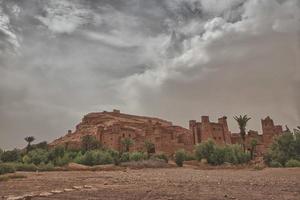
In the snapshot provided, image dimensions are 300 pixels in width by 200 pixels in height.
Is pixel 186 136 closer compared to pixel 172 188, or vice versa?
pixel 172 188

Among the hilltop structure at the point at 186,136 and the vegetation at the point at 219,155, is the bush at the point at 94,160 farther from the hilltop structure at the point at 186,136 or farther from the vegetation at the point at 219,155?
the hilltop structure at the point at 186,136

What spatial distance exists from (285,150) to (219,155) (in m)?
8.77

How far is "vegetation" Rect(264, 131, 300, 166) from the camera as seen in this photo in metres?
37.3

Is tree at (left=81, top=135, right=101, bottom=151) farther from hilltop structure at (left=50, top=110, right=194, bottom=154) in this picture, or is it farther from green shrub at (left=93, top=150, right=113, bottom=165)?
green shrub at (left=93, top=150, right=113, bottom=165)

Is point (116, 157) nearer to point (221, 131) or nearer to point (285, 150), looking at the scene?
point (285, 150)

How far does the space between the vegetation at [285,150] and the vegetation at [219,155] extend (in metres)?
5.68

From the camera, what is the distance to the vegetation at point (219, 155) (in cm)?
4419

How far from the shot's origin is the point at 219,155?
146 ft

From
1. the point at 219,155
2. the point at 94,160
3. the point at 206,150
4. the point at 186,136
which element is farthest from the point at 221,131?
the point at 94,160

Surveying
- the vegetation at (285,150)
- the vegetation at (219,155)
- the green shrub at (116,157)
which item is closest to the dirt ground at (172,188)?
the vegetation at (285,150)

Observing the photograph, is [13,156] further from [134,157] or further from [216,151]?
[216,151]

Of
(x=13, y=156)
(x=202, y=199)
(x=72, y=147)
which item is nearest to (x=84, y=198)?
(x=202, y=199)

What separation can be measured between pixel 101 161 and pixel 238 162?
2019cm

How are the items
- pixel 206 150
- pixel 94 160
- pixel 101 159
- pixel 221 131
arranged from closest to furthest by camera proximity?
pixel 206 150 < pixel 94 160 < pixel 101 159 < pixel 221 131
